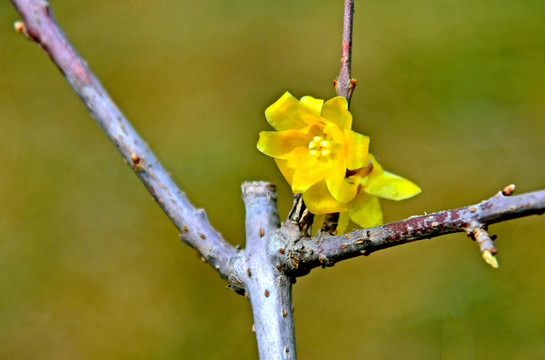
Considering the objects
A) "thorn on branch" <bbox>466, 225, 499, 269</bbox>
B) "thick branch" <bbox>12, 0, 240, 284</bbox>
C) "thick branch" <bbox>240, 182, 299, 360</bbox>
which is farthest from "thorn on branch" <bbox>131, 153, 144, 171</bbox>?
"thorn on branch" <bbox>466, 225, 499, 269</bbox>

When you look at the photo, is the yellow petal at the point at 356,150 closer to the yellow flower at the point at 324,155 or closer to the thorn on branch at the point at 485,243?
the yellow flower at the point at 324,155

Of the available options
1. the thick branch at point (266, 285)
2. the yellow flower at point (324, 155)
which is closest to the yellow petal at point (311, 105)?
the yellow flower at point (324, 155)

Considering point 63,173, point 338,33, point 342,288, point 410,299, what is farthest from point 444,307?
point 63,173

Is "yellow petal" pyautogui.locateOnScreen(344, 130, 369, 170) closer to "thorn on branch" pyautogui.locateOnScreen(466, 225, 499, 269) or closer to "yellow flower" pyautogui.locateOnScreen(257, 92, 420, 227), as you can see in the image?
"yellow flower" pyautogui.locateOnScreen(257, 92, 420, 227)

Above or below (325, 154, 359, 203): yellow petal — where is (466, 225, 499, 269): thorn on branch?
below

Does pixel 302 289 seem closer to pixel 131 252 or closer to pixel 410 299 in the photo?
pixel 410 299

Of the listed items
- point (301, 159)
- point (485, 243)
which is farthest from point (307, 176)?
point (485, 243)
